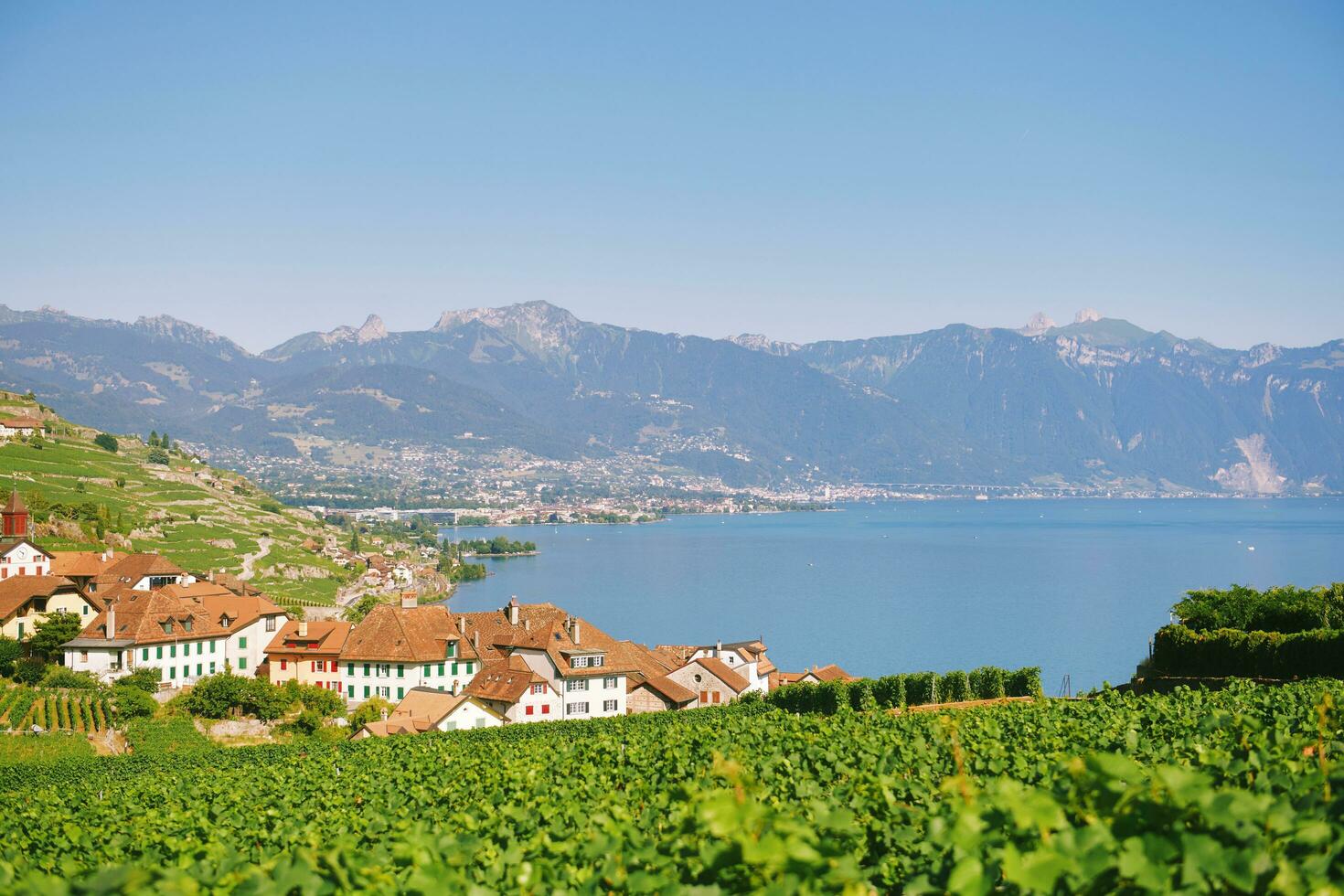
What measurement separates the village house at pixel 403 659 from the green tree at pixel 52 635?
11.7 meters

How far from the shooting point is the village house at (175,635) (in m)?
45.6

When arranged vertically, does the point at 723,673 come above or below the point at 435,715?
below

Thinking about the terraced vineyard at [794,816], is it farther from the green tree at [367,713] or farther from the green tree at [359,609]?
the green tree at [359,609]

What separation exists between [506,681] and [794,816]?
38.1m

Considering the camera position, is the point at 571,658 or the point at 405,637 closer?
the point at 571,658

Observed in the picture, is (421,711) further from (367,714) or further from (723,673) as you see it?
(723,673)

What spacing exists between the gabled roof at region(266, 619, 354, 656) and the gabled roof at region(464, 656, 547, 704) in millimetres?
6605

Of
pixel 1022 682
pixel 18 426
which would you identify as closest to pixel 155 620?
pixel 1022 682

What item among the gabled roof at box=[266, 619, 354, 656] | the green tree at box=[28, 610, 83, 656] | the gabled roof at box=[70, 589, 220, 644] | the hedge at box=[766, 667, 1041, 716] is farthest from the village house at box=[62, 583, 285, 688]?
the hedge at box=[766, 667, 1041, 716]

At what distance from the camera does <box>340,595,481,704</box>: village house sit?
145 ft

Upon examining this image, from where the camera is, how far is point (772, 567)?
513 feet

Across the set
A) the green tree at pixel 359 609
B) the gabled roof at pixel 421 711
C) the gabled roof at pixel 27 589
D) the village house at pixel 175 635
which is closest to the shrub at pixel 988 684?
the gabled roof at pixel 421 711

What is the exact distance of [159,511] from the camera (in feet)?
317

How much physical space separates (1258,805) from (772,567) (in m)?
154
